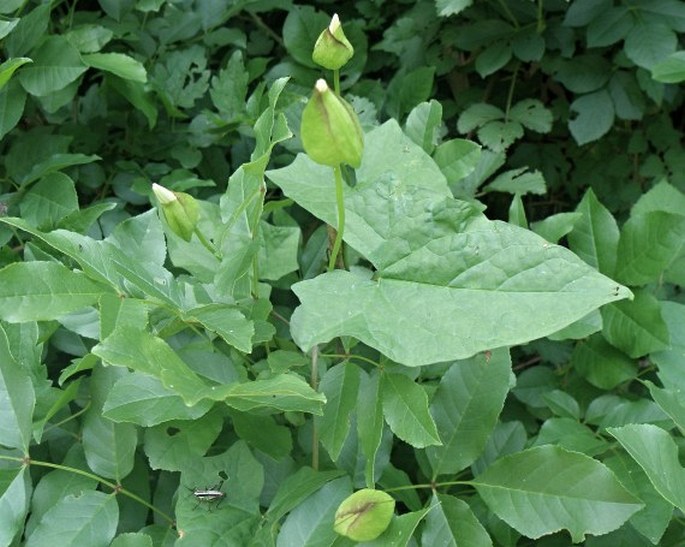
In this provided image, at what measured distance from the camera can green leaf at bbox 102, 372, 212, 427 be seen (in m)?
0.66

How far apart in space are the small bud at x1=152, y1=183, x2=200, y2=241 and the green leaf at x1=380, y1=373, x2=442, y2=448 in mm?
221

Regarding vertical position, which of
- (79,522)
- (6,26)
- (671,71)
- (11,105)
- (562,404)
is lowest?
(562,404)

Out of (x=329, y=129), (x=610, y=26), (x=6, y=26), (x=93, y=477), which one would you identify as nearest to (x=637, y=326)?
(x=329, y=129)

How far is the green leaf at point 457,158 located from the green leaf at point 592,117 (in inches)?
22.2

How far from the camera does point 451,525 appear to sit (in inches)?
27.9

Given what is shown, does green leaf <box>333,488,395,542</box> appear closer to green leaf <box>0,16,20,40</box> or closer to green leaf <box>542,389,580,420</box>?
green leaf <box>542,389,580,420</box>

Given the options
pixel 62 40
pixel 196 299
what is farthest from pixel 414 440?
pixel 62 40

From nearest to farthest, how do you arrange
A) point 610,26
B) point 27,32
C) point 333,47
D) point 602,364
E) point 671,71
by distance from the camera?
point 333,47 < point 602,364 < point 27,32 < point 671,71 < point 610,26

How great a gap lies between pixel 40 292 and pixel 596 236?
0.63 metres

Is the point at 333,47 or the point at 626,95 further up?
the point at 333,47

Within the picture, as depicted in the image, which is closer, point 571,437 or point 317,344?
point 317,344

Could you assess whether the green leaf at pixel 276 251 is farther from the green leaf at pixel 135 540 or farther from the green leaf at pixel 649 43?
the green leaf at pixel 649 43

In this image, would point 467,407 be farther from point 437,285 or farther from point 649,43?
point 649,43

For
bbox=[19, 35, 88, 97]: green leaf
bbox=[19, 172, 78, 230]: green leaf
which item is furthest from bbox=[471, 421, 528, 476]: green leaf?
bbox=[19, 35, 88, 97]: green leaf
